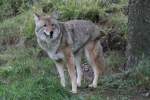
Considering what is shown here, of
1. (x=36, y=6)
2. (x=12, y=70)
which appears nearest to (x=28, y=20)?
(x=36, y=6)

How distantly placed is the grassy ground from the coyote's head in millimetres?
760

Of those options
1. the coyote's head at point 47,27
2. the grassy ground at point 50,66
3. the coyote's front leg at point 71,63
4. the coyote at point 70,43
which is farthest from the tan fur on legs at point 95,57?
the coyote's head at point 47,27

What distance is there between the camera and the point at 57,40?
9000mm

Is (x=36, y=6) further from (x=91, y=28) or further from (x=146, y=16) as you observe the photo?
(x=146, y=16)

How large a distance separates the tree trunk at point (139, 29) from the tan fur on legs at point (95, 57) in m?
0.75

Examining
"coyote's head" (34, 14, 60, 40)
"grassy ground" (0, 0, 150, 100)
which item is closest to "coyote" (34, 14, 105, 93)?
"coyote's head" (34, 14, 60, 40)

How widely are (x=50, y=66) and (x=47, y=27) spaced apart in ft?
7.99

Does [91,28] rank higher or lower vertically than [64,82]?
higher

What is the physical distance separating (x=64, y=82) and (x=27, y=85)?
5.54 feet

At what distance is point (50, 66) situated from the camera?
1105cm

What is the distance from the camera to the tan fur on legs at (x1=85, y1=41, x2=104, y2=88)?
9.63m

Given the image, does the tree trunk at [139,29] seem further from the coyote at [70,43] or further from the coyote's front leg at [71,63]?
the coyote's front leg at [71,63]

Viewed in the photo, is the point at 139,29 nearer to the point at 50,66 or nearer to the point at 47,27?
the point at 47,27

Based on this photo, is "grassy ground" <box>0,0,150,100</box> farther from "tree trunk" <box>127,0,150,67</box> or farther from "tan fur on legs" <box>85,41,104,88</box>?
"tree trunk" <box>127,0,150,67</box>
